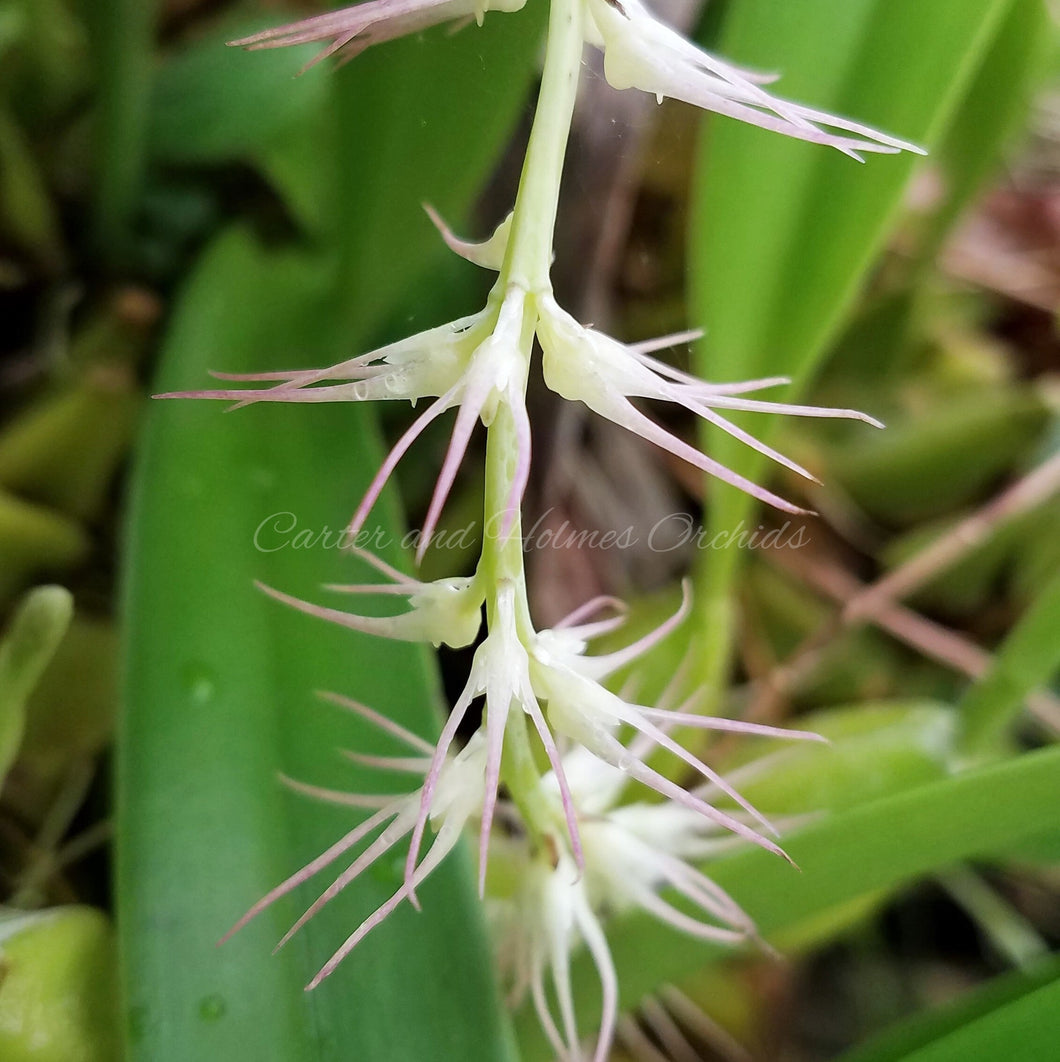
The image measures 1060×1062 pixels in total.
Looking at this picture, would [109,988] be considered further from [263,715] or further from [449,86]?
[449,86]

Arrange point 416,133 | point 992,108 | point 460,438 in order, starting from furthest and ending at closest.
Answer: point 992,108 → point 416,133 → point 460,438

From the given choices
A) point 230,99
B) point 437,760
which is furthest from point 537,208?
point 230,99

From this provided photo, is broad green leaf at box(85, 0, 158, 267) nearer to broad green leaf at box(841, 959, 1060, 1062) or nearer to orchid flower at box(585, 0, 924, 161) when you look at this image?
orchid flower at box(585, 0, 924, 161)

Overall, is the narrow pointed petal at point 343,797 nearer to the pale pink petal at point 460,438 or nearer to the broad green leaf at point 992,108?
the pale pink petal at point 460,438

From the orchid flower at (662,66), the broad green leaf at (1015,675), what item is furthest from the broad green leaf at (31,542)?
the broad green leaf at (1015,675)

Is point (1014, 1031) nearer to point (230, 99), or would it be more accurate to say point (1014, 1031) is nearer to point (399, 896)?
point (399, 896)

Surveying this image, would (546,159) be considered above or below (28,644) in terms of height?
above

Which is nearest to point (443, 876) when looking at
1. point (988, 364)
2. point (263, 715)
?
point (263, 715)
